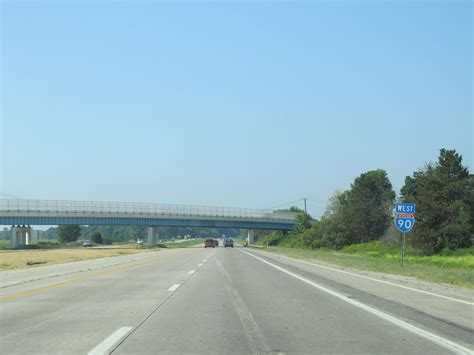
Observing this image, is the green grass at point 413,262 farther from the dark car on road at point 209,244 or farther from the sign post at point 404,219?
the dark car on road at point 209,244

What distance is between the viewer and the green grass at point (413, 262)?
75.4 feet

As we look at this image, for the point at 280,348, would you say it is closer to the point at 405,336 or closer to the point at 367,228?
the point at 405,336

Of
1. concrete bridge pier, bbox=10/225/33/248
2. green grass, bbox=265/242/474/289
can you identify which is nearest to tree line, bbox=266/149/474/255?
green grass, bbox=265/242/474/289

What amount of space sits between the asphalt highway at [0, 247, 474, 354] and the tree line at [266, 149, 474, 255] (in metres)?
43.0

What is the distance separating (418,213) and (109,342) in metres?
56.2

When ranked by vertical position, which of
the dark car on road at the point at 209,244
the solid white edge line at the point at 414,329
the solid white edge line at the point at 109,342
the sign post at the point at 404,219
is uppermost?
the sign post at the point at 404,219

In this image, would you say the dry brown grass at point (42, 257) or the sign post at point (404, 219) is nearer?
the sign post at point (404, 219)

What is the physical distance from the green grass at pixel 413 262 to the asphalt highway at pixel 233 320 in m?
4.98

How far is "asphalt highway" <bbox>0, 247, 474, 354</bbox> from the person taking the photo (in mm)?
8797

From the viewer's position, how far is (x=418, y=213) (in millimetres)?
61000

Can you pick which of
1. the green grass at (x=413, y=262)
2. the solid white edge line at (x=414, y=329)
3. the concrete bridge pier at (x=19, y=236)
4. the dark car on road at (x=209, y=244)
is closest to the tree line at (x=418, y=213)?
the green grass at (x=413, y=262)

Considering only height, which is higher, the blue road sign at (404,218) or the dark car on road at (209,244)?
the blue road sign at (404,218)

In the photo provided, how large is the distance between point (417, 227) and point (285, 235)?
75581 mm

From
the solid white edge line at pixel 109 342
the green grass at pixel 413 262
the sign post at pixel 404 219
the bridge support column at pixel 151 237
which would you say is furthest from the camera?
the bridge support column at pixel 151 237
